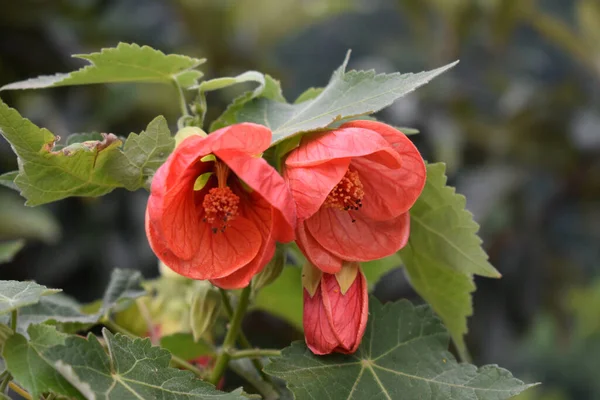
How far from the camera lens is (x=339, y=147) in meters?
0.47

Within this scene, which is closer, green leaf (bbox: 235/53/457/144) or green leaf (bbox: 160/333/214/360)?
green leaf (bbox: 235/53/457/144)

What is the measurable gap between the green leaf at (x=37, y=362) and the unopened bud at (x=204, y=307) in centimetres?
16

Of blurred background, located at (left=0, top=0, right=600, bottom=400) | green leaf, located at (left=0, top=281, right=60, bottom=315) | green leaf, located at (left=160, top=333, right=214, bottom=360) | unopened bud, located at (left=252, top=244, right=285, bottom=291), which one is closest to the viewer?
green leaf, located at (left=0, top=281, right=60, bottom=315)

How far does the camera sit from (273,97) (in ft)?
1.96

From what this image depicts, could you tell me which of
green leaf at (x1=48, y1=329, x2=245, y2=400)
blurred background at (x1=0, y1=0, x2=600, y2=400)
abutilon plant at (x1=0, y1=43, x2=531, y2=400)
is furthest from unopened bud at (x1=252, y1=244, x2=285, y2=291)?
blurred background at (x1=0, y1=0, x2=600, y2=400)

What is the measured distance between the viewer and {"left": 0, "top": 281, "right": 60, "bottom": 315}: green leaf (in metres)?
0.41

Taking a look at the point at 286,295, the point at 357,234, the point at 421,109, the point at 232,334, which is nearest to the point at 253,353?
the point at 232,334

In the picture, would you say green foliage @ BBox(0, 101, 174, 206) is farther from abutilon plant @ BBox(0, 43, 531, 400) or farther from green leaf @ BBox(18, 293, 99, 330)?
green leaf @ BBox(18, 293, 99, 330)

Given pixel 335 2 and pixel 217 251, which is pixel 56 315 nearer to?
pixel 217 251

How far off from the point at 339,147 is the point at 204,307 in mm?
201

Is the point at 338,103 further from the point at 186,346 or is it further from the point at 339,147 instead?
the point at 186,346

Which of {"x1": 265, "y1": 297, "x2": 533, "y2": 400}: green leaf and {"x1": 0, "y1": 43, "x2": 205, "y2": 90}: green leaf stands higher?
{"x1": 0, "y1": 43, "x2": 205, "y2": 90}: green leaf

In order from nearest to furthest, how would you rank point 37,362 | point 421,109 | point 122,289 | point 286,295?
point 37,362, point 122,289, point 286,295, point 421,109

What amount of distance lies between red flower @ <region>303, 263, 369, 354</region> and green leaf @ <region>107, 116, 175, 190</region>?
143 mm
